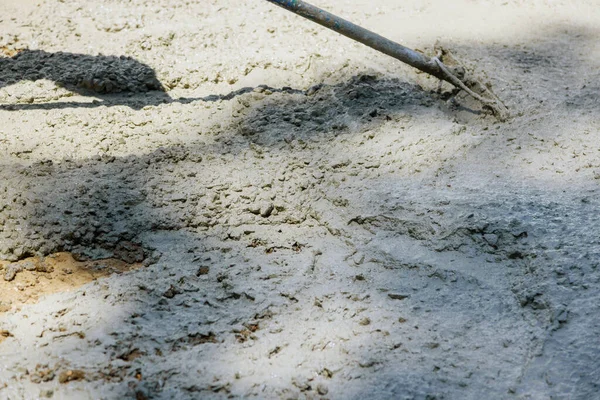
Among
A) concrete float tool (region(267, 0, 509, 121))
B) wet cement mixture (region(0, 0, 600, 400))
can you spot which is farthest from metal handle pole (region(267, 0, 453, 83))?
wet cement mixture (region(0, 0, 600, 400))

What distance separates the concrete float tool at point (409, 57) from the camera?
103 inches

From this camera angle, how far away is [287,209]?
2217 millimetres

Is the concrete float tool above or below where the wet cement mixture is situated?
above

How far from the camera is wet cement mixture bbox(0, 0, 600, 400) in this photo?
1.61 meters

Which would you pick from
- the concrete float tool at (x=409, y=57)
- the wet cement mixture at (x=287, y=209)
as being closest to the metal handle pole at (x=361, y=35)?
the concrete float tool at (x=409, y=57)

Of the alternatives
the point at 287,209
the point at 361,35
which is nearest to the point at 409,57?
the point at 361,35

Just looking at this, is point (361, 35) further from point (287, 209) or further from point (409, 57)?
point (287, 209)

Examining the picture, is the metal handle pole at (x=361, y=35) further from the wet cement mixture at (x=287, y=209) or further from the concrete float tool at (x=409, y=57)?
the wet cement mixture at (x=287, y=209)

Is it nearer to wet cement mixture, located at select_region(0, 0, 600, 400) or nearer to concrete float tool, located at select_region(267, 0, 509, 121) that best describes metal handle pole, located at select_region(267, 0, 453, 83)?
concrete float tool, located at select_region(267, 0, 509, 121)

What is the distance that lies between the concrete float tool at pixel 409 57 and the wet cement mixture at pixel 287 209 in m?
0.07

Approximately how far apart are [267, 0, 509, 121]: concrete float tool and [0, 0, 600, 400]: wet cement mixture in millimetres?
67

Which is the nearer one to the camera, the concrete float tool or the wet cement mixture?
the wet cement mixture

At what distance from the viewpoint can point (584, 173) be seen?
7.30 ft

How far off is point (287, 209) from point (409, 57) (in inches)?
39.8
